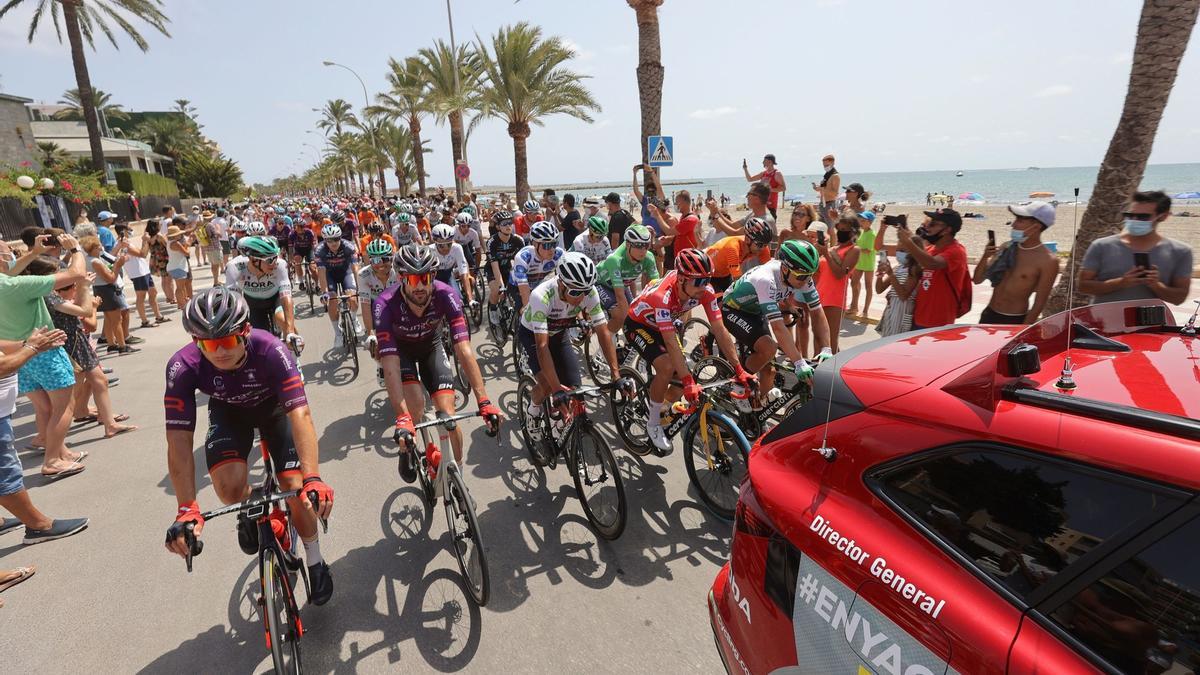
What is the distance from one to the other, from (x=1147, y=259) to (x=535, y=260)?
6.39 metres

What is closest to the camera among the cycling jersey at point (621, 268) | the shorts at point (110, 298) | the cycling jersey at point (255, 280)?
the cycling jersey at point (621, 268)

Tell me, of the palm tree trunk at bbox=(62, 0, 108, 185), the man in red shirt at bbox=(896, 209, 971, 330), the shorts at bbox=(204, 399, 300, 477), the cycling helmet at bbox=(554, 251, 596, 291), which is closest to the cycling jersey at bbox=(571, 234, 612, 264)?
the cycling helmet at bbox=(554, 251, 596, 291)

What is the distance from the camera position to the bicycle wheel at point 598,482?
4078mm

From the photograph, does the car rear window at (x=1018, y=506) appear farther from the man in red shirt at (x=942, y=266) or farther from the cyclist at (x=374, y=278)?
the cyclist at (x=374, y=278)

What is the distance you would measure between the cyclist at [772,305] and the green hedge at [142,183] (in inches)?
2194

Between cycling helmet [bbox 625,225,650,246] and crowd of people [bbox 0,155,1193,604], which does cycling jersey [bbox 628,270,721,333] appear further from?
cycling helmet [bbox 625,225,650,246]

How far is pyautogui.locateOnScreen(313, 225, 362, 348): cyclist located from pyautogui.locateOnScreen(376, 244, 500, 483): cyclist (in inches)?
192

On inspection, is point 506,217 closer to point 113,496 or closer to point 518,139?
point 113,496

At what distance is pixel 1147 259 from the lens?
4316mm

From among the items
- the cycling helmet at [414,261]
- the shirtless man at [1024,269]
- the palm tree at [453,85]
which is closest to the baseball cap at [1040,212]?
the shirtless man at [1024,269]

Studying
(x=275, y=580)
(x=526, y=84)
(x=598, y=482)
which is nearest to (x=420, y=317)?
(x=598, y=482)

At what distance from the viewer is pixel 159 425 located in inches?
269

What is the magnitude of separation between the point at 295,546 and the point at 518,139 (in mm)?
21836

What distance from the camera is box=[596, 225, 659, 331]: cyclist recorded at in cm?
636
